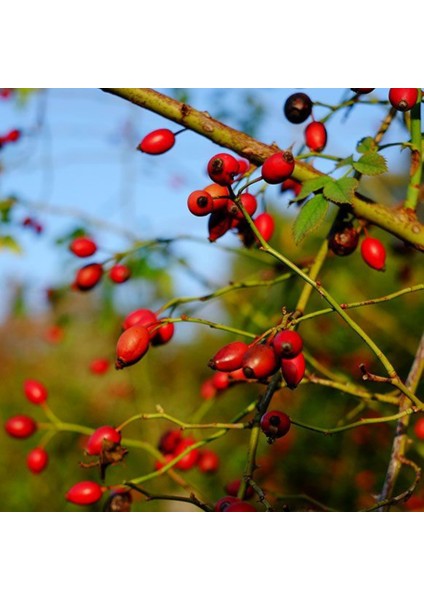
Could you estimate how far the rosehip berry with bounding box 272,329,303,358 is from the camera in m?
0.56

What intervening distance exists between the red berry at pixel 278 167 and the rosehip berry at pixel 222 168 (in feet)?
0.10

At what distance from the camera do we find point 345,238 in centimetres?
78

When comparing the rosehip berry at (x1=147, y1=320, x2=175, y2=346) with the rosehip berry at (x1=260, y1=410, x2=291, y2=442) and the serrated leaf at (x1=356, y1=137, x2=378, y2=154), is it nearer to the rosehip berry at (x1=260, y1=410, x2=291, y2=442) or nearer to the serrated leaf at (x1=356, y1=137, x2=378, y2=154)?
the rosehip berry at (x1=260, y1=410, x2=291, y2=442)

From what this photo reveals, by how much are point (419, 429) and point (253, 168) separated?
1.72ft

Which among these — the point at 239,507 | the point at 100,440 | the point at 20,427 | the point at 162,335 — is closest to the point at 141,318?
the point at 162,335

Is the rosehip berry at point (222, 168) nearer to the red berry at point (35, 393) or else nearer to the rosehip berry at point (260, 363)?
the rosehip berry at point (260, 363)

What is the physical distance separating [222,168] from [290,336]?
0.19 meters

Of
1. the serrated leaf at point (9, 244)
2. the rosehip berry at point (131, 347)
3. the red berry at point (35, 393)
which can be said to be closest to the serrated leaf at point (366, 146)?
the rosehip berry at point (131, 347)

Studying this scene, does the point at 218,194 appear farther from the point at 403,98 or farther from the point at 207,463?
the point at 207,463

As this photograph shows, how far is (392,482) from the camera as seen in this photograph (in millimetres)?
760

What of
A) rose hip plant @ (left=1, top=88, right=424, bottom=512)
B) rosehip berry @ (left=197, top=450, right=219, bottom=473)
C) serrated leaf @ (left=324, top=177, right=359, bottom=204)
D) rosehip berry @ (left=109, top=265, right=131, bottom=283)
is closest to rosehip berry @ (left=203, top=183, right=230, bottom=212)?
rose hip plant @ (left=1, top=88, right=424, bottom=512)

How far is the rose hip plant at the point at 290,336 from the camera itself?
0.65 m
